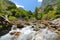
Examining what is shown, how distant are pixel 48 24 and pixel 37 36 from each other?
5.96 metres

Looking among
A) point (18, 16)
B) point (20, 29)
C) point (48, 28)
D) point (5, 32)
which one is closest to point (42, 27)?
point (48, 28)

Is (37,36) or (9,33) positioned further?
(9,33)

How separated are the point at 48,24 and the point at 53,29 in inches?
106

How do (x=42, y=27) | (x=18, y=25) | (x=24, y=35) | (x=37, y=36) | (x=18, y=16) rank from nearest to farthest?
(x=37, y=36) < (x=24, y=35) < (x=42, y=27) < (x=18, y=25) < (x=18, y=16)

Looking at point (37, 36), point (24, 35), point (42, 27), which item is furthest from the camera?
point (42, 27)

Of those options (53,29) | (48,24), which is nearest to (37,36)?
(53,29)

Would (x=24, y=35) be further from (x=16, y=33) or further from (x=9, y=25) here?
(x=9, y=25)

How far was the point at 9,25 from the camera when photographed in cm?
3525

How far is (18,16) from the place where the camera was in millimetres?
59344

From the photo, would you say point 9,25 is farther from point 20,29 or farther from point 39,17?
point 39,17

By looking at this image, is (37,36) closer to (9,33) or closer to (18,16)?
(9,33)

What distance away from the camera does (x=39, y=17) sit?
60.5 metres

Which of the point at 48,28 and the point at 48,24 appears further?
the point at 48,24

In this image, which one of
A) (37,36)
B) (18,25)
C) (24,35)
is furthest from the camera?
(18,25)
